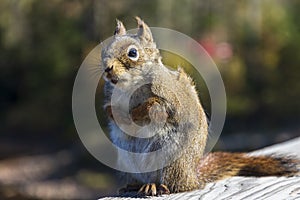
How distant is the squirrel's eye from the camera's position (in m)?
2.30

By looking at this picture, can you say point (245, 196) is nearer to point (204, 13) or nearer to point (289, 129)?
point (289, 129)

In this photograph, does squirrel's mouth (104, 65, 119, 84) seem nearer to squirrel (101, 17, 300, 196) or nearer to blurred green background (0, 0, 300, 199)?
squirrel (101, 17, 300, 196)

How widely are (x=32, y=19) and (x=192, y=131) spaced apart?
12403mm

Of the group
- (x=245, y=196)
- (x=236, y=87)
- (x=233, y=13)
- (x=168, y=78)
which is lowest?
(x=245, y=196)

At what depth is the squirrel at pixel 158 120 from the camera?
90.2 inches

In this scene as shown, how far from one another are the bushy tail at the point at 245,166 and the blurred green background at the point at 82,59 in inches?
370

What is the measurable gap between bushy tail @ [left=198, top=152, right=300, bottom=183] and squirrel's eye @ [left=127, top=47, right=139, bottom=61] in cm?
46

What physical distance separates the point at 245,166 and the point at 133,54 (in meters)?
0.59

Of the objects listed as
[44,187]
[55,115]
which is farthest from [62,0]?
[44,187]

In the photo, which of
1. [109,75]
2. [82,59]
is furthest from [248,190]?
[82,59]

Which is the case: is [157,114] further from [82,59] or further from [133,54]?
[82,59]

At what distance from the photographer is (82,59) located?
1237cm

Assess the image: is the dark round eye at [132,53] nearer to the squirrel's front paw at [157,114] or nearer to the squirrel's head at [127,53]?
the squirrel's head at [127,53]

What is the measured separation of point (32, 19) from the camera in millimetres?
14414
